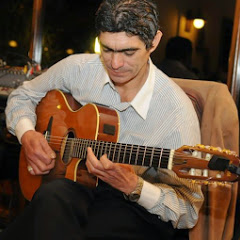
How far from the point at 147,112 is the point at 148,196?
1.05 feet

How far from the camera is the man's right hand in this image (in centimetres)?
173

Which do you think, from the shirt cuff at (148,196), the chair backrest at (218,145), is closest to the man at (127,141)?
the shirt cuff at (148,196)

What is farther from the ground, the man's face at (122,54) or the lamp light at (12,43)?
the man's face at (122,54)

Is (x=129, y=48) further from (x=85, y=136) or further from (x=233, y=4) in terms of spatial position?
(x=233, y=4)

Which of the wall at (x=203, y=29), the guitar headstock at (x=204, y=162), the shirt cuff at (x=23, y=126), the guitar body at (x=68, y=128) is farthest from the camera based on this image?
the wall at (x=203, y=29)

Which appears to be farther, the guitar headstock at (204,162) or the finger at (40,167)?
the finger at (40,167)

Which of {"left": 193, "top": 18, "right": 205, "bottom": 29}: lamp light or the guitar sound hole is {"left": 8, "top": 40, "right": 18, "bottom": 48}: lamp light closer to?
{"left": 193, "top": 18, "right": 205, "bottom": 29}: lamp light

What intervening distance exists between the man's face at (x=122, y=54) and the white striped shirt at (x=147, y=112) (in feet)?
0.40

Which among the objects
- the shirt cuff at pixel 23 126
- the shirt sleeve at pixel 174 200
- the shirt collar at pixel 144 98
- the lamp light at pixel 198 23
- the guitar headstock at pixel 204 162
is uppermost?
the lamp light at pixel 198 23

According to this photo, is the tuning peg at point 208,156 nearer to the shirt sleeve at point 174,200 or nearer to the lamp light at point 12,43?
the shirt sleeve at point 174,200

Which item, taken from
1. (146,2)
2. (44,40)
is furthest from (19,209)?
(146,2)

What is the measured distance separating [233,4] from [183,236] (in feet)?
4.11

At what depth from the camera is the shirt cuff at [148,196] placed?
1.48 meters

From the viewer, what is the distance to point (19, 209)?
2.71 meters
